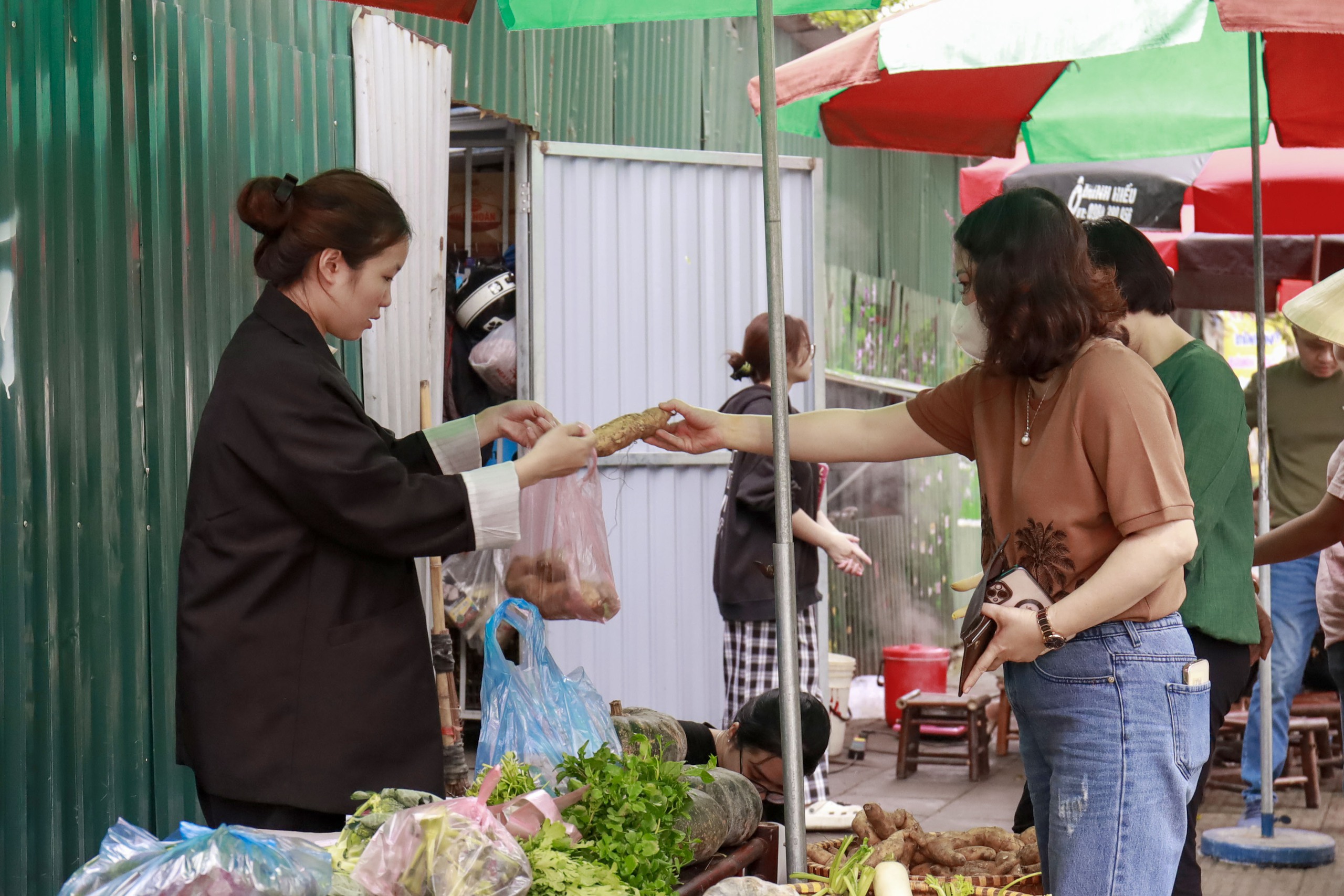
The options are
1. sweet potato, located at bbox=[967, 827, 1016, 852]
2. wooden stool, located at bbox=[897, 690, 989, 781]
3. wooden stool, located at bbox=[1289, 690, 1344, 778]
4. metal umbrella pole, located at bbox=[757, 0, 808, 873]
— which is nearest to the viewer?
metal umbrella pole, located at bbox=[757, 0, 808, 873]

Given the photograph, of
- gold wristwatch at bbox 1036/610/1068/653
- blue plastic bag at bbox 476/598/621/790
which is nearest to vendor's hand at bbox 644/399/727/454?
blue plastic bag at bbox 476/598/621/790

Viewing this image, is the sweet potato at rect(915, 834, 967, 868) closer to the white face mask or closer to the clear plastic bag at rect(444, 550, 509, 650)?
the clear plastic bag at rect(444, 550, 509, 650)

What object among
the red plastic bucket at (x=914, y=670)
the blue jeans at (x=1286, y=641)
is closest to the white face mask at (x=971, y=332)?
the blue jeans at (x=1286, y=641)

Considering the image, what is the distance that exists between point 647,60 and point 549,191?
1.76 m

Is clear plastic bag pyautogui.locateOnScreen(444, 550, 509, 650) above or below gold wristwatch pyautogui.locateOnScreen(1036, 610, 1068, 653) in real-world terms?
below

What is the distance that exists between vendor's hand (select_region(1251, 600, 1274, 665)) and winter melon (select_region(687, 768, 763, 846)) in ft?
4.16

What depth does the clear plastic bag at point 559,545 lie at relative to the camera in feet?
10.4

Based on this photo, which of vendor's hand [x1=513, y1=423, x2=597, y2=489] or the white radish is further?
vendor's hand [x1=513, y1=423, x2=597, y2=489]

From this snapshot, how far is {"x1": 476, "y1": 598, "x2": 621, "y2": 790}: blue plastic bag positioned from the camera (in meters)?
2.82

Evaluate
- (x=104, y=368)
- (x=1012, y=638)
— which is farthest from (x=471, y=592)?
(x=1012, y=638)

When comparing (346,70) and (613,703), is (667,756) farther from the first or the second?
(346,70)

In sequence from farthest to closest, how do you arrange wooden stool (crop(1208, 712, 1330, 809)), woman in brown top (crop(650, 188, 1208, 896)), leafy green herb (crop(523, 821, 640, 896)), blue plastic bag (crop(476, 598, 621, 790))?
wooden stool (crop(1208, 712, 1330, 809)) → blue plastic bag (crop(476, 598, 621, 790)) → woman in brown top (crop(650, 188, 1208, 896)) → leafy green herb (crop(523, 821, 640, 896))

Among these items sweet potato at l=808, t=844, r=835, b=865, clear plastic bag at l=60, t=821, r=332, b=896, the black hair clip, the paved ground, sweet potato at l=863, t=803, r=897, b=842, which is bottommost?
A: the paved ground

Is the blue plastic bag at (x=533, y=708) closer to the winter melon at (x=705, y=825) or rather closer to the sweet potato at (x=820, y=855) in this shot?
the winter melon at (x=705, y=825)
